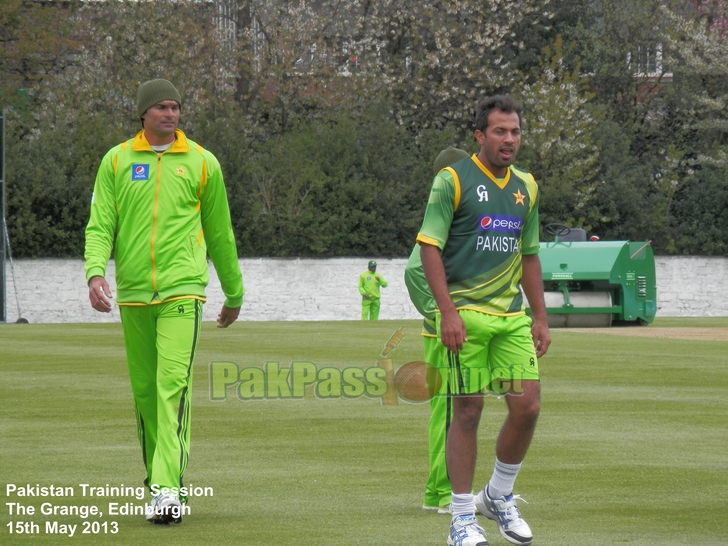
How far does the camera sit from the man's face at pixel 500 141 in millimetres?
5980

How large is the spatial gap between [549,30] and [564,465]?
140 ft

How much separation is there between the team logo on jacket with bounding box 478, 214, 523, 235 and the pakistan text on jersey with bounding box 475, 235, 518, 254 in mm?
38

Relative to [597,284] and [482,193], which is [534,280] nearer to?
[482,193]

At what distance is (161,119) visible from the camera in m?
6.58

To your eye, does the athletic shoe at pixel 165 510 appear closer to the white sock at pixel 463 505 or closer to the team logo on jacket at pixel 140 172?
the white sock at pixel 463 505

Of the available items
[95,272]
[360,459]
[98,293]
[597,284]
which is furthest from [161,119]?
[597,284]

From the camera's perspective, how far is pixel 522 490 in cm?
738

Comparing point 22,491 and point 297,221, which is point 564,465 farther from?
point 297,221

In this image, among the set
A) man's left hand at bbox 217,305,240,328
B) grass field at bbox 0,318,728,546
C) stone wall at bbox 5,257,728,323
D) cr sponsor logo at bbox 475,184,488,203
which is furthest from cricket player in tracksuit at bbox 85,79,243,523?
stone wall at bbox 5,257,728,323

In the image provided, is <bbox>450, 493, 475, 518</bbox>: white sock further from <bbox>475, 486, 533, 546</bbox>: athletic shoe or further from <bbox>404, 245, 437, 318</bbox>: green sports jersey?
<bbox>404, 245, 437, 318</bbox>: green sports jersey

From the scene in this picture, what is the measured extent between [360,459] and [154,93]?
3201 mm

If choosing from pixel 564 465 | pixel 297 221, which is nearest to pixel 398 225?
pixel 297 221

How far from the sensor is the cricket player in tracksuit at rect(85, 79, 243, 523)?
645 centimetres

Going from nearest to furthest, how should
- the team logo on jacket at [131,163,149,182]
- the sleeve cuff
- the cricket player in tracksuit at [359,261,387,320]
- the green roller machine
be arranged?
the sleeve cuff < the team logo on jacket at [131,163,149,182] < the green roller machine < the cricket player in tracksuit at [359,261,387,320]
